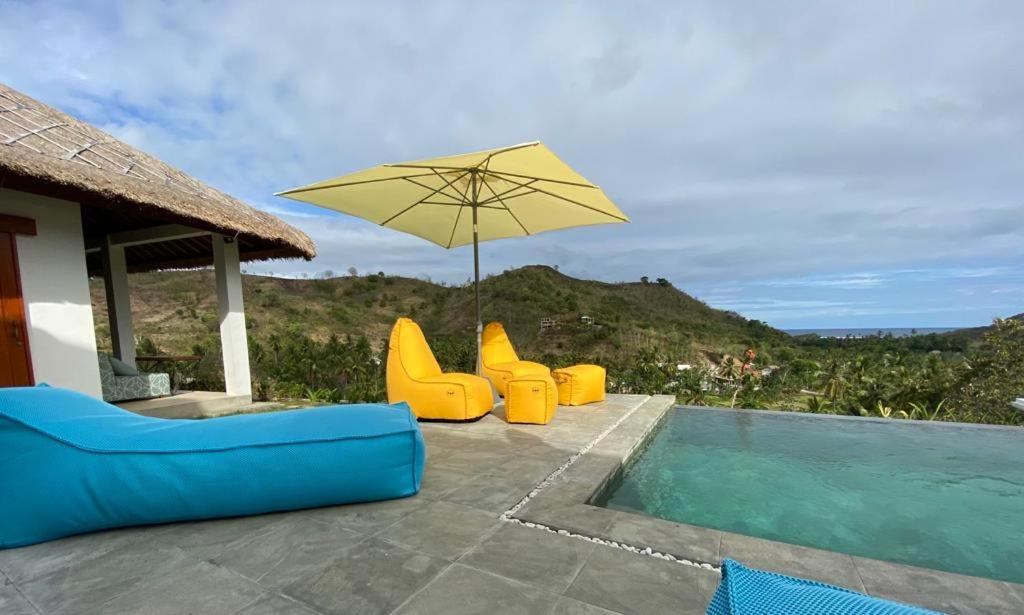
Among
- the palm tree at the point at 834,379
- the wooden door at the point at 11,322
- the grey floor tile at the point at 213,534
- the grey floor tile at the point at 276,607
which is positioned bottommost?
the palm tree at the point at 834,379

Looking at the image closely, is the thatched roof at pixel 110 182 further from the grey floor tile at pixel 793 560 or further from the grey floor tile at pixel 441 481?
the grey floor tile at pixel 793 560

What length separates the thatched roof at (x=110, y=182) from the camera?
3.31 metres

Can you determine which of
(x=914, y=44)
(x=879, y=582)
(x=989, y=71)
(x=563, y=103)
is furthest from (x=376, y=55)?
(x=989, y=71)

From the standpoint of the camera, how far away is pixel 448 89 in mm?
7148

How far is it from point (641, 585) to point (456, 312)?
25.6m

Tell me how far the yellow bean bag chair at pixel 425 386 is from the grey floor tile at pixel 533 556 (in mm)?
2118

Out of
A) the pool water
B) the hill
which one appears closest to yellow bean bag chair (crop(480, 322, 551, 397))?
the pool water

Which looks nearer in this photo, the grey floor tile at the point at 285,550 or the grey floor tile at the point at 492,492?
the grey floor tile at the point at 285,550

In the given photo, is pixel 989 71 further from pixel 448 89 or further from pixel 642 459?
pixel 448 89

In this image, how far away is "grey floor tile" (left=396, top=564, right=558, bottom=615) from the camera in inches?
54.0

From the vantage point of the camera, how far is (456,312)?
1055 inches

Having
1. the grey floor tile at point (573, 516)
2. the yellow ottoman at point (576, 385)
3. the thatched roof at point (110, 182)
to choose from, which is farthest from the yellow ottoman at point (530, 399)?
the thatched roof at point (110, 182)

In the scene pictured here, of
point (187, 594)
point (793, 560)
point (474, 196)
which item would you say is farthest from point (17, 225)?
point (793, 560)

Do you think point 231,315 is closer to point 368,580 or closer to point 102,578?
point 102,578
